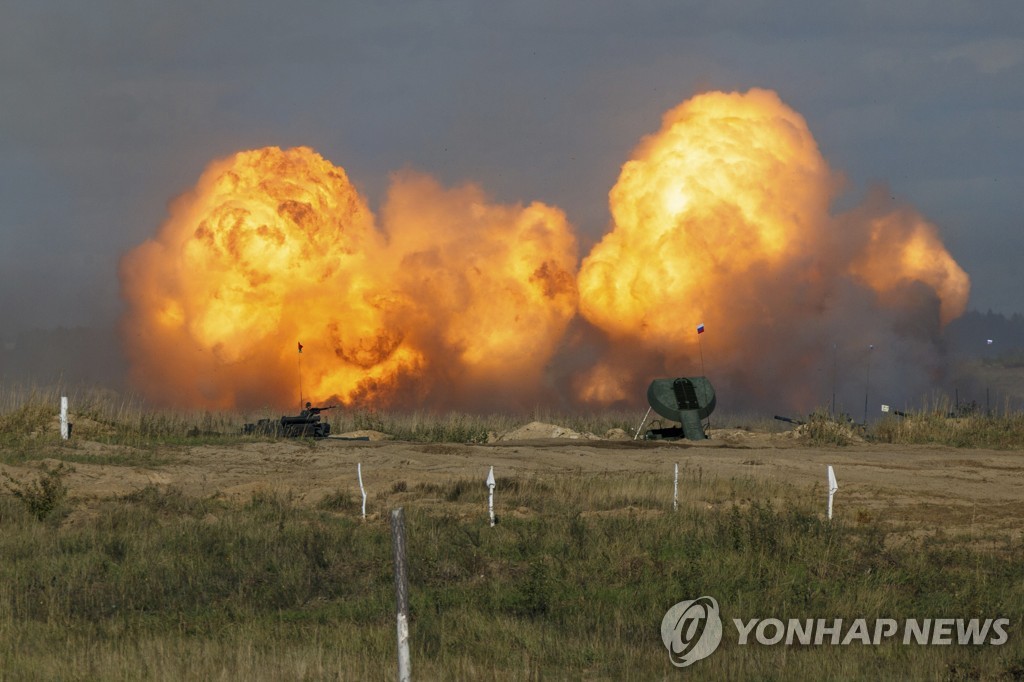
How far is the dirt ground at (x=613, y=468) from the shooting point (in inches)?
966

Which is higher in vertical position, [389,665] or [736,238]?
[736,238]

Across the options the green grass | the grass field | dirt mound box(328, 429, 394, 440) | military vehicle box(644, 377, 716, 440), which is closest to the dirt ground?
dirt mound box(328, 429, 394, 440)

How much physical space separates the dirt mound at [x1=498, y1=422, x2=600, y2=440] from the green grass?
19877 mm

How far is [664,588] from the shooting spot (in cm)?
1565

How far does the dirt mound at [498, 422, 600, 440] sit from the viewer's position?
43.0m

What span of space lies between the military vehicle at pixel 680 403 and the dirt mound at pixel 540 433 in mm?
2385

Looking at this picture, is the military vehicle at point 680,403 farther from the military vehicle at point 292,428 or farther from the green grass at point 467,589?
the green grass at point 467,589

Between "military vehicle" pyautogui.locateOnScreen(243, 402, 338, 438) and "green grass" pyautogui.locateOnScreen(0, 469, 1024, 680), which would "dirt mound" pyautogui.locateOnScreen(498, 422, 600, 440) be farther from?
"green grass" pyautogui.locateOnScreen(0, 469, 1024, 680)

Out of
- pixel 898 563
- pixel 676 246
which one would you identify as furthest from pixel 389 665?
pixel 676 246

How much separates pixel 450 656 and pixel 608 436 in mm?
32403

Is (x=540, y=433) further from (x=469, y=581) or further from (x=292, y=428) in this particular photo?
(x=469, y=581)

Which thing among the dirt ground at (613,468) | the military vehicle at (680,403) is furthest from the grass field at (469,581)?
the military vehicle at (680,403)

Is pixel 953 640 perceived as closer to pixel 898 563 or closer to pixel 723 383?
pixel 898 563

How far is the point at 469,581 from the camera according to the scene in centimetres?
1678
